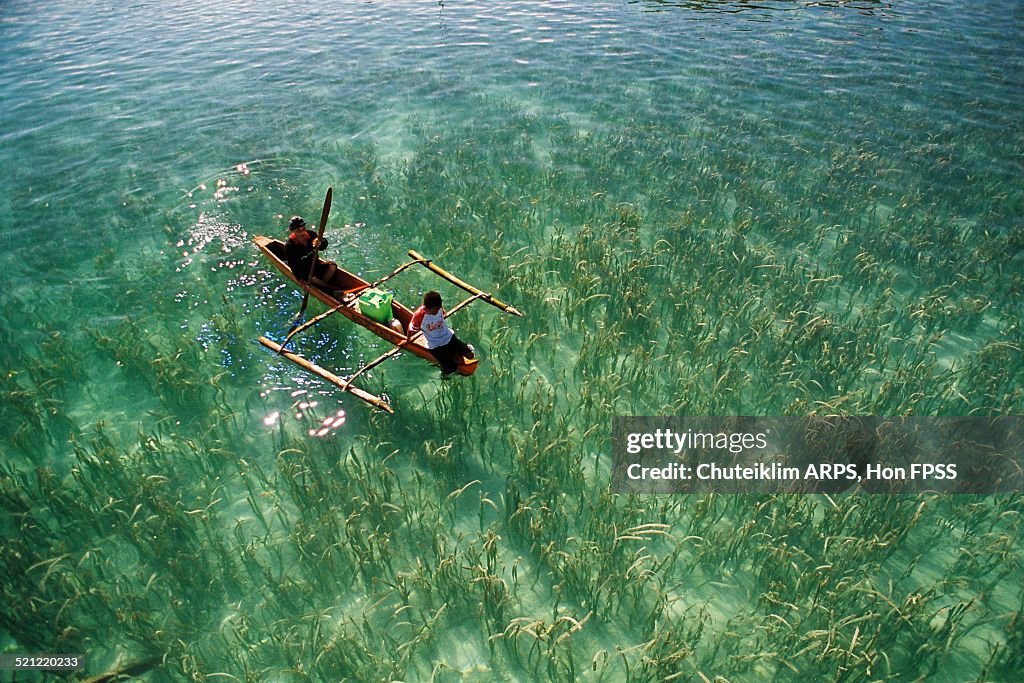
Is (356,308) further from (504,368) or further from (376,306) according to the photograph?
(504,368)

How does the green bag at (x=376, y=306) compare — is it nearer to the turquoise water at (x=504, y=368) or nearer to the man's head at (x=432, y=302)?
the turquoise water at (x=504, y=368)

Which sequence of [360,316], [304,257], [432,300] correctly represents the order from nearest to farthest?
[432,300]
[360,316]
[304,257]

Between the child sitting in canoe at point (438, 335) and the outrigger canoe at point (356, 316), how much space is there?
5.4 inches

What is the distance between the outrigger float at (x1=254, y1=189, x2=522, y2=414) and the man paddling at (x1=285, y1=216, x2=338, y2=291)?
10cm

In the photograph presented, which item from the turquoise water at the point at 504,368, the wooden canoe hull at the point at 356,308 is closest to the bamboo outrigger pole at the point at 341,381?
the turquoise water at the point at 504,368

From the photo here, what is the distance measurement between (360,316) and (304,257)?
83.2 inches

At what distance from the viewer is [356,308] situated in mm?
9609

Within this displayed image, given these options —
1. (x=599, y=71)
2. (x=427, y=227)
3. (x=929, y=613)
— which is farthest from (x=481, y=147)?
(x=929, y=613)

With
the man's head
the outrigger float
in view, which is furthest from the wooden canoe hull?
the man's head

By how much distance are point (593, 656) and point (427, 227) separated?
9932 mm

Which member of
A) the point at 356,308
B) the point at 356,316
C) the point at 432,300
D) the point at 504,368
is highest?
the point at 432,300

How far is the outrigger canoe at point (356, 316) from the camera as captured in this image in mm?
8625

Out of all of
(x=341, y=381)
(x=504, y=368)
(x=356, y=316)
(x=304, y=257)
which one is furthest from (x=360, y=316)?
(x=504, y=368)

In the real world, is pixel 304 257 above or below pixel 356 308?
above
